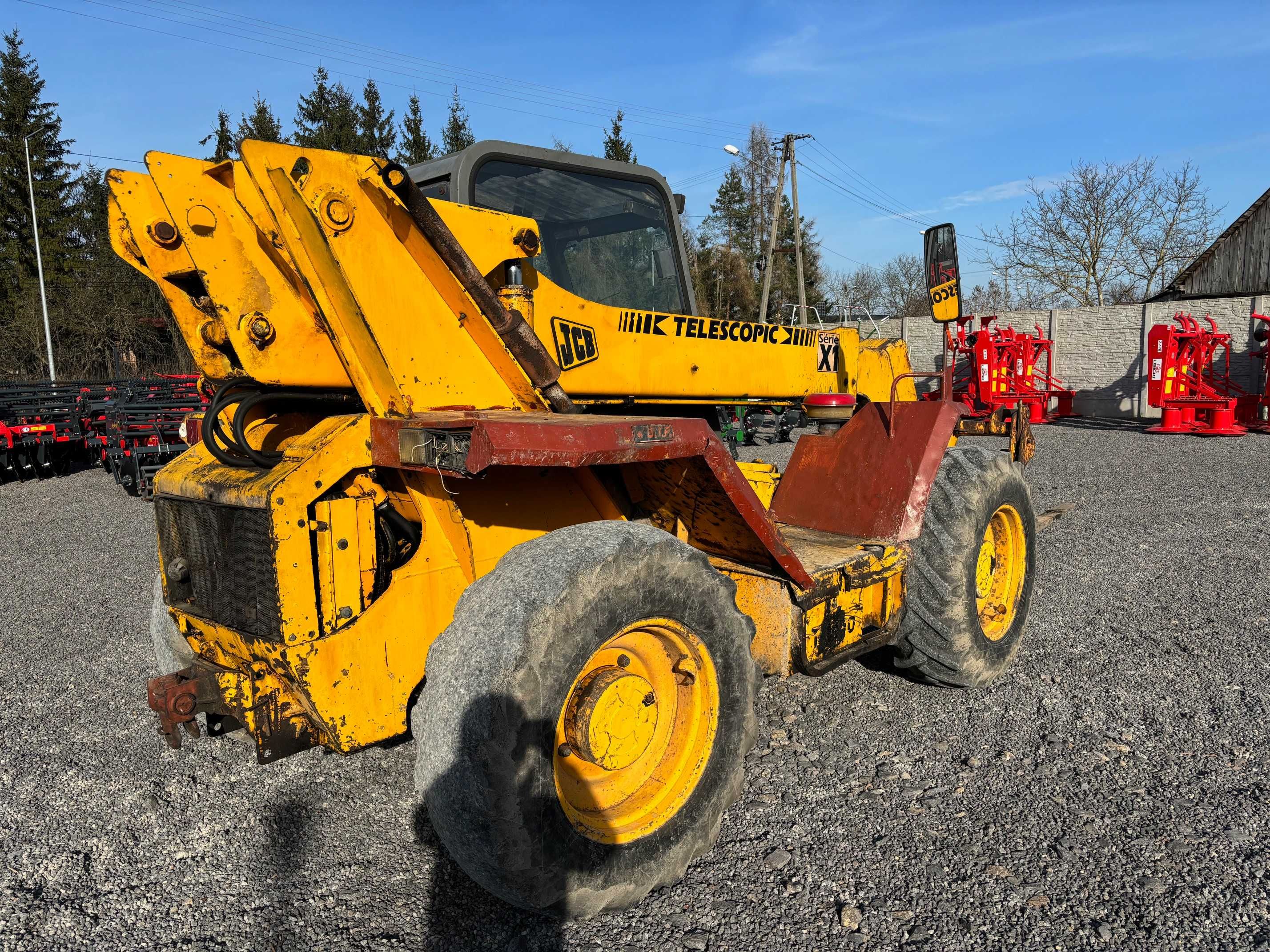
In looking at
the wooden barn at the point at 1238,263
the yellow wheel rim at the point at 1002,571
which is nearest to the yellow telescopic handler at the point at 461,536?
the yellow wheel rim at the point at 1002,571

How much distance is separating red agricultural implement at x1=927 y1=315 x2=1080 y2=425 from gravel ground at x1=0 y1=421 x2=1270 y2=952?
41.1 feet

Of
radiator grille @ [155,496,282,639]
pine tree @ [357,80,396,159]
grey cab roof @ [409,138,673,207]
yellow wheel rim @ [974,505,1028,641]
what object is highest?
pine tree @ [357,80,396,159]

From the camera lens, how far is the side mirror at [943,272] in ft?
12.0

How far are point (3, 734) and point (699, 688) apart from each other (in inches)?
133

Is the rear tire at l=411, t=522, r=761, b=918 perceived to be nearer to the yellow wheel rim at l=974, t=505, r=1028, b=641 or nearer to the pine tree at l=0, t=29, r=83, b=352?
the yellow wheel rim at l=974, t=505, r=1028, b=641

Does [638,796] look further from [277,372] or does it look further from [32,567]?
[32,567]

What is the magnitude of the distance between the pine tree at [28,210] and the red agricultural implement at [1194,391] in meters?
32.4

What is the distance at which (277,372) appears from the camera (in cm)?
269

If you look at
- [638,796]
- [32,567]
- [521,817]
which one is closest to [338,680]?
[521,817]

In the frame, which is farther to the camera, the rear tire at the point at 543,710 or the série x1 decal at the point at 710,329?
the série x1 decal at the point at 710,329

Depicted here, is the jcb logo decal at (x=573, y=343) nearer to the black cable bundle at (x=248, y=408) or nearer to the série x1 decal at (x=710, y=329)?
the série x1 decal at (x=710, y=329)

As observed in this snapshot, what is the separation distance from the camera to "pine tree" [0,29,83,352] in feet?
96.3

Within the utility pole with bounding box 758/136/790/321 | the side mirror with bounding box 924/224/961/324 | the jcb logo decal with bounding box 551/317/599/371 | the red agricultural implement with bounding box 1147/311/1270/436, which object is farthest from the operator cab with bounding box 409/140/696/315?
the utility pole with bounding box 758/136/790/321

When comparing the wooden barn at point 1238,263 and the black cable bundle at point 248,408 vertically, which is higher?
the wooden barn at point 1238,263
